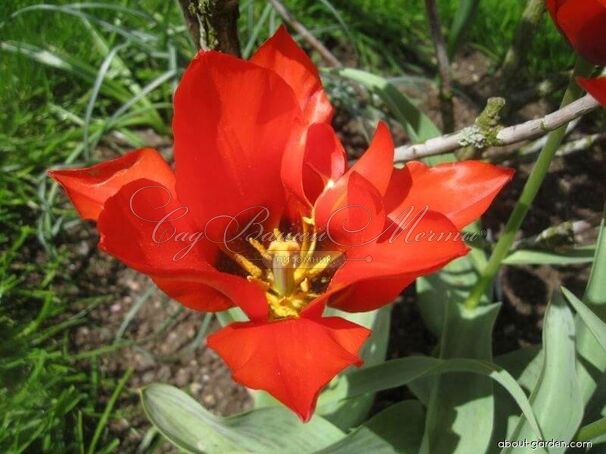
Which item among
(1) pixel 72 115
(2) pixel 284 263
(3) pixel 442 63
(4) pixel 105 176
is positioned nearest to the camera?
(4) pixel 105 176

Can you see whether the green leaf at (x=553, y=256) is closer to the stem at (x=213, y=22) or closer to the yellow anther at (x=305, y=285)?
the yellow anther at (x=305, y=285)

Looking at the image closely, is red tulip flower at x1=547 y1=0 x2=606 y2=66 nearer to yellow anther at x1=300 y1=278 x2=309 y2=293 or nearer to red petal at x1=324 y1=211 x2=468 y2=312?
red petal at x1=324 y1=211 x2=468 y2=312

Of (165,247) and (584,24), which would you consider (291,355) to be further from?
(584,24)

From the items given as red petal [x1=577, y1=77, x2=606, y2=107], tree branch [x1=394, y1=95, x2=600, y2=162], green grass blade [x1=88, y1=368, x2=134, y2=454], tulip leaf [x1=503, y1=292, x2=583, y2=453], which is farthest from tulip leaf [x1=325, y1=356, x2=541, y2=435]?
green grass blade [x1=88, y1=368, x2=134, y2=454]

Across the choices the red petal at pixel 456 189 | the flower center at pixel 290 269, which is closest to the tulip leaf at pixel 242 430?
the flower center at pixel 290 269

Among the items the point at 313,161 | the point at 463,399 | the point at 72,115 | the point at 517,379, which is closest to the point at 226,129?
the point at 313,161

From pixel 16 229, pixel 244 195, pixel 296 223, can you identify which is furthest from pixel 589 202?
pixel 16 229
